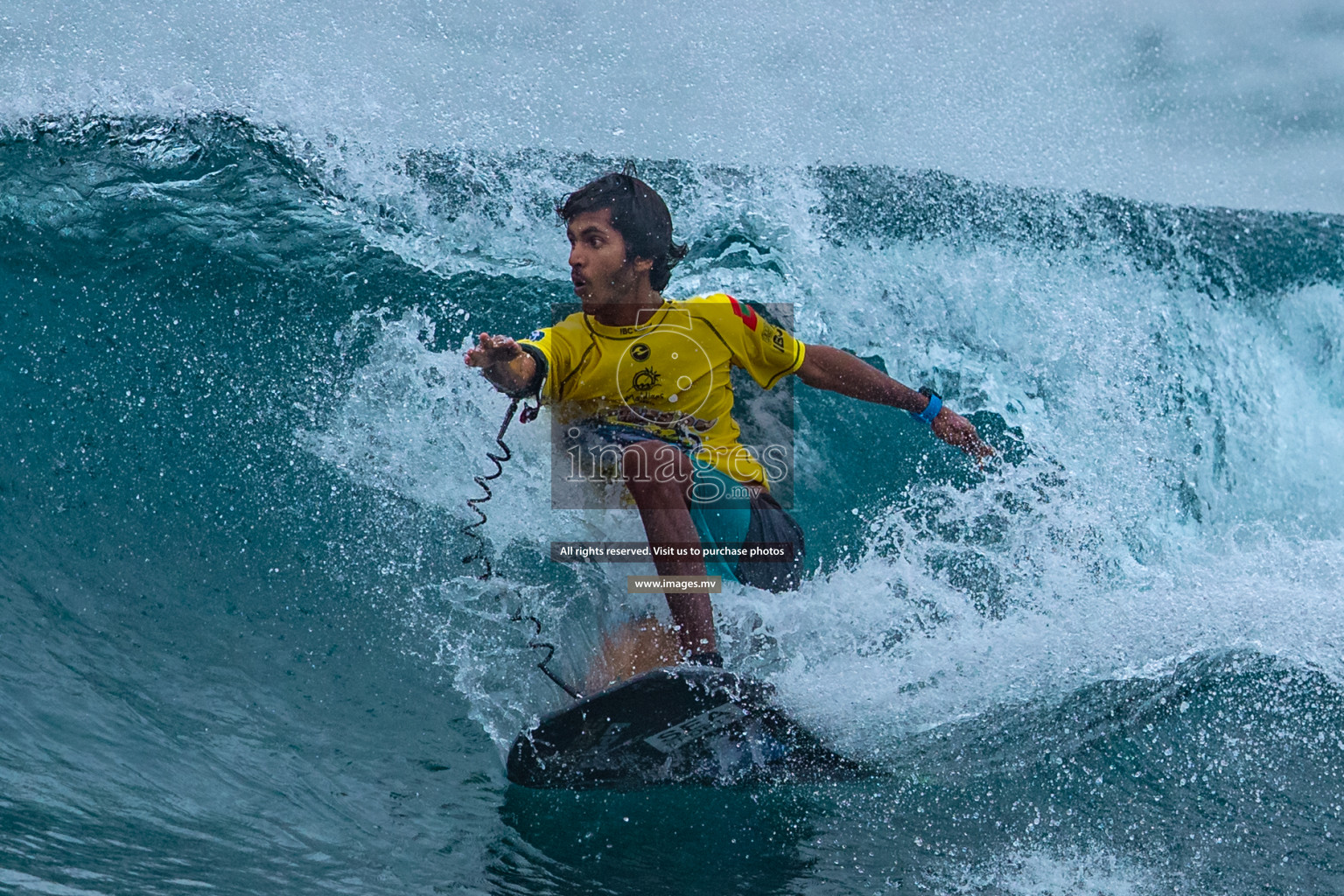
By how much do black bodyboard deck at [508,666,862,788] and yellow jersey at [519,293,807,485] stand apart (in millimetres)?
616

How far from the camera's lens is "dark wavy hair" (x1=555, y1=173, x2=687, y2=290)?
106 inches

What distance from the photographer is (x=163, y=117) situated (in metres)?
4.65

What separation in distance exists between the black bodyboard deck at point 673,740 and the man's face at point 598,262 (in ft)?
3.21

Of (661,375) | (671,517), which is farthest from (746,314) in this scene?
(671,517)

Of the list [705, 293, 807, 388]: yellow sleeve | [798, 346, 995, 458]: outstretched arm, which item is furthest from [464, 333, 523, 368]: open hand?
[798, 346, 995, 458]: outstretched arm

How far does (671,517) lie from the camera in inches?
99.3

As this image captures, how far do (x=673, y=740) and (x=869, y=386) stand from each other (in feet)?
3.83

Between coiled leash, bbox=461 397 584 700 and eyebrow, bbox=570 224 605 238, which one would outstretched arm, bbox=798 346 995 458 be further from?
coiled leash, bbox=461 397 584 700

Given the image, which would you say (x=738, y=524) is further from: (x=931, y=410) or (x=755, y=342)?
(x=931, y=410)

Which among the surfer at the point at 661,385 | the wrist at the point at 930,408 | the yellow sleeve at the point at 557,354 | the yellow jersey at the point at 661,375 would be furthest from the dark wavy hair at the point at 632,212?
the wrist at the point at 930,408

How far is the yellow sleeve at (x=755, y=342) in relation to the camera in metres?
2.85

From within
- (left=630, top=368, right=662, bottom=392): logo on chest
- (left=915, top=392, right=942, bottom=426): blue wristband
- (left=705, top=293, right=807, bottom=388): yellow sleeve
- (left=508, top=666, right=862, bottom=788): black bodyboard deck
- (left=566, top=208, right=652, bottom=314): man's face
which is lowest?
(left=508, top=666, right=862, bottom=788): black bodyboard deck

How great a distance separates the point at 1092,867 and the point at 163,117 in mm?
4669

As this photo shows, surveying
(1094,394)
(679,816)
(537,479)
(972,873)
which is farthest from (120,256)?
(1094,394)
